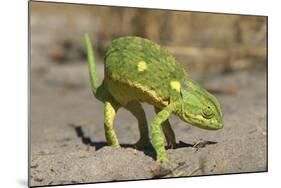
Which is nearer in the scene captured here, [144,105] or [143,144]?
[143,144]

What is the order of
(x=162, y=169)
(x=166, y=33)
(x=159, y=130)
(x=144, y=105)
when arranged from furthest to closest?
(x=166, y=33)
(x=144, y=105)
(x=162, y=169)
(x=159, y=130)

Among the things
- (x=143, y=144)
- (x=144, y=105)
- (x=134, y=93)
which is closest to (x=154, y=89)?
(x=134, y=93)

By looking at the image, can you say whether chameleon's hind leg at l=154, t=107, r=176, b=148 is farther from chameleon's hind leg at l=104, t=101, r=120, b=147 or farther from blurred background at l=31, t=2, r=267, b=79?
blurred background at l=31, t=2, r=267, b=79

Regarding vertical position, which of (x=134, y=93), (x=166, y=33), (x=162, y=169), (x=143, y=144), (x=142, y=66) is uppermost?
(x=166, y=33)

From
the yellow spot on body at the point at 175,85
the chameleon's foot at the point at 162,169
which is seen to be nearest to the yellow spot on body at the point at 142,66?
the yellow spot on body at the point at 175,85

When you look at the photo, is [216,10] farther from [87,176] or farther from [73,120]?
[73,120]

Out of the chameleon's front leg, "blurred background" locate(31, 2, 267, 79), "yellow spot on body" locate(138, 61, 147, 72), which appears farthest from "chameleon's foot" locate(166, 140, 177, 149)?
"blurred background" locate(31, 2, 267, 79)

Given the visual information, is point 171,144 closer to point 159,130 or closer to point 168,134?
point 168,134
